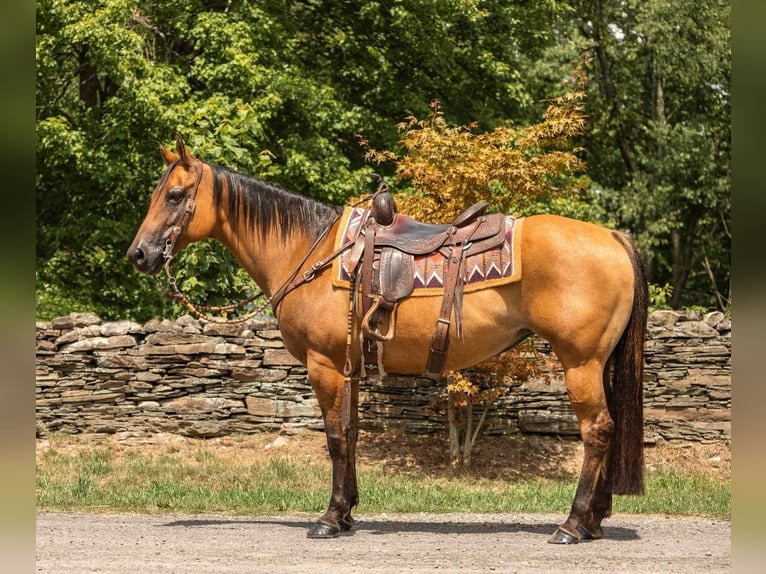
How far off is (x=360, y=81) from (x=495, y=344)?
1154 centimetres

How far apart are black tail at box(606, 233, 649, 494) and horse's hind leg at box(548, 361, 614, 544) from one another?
14 cm

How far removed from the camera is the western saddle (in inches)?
240

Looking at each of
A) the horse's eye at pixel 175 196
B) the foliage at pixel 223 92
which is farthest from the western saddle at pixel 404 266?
the foliage at pixel 223 92

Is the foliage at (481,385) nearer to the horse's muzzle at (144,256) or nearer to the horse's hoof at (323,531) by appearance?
the horse's hoof at (323,531)

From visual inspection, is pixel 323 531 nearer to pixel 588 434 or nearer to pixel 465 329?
pixel 465 329

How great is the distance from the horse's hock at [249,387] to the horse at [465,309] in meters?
5.20


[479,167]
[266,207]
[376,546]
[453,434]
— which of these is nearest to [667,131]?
[479,167]

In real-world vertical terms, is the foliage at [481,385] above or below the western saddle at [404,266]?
below

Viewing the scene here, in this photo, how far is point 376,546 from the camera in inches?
232

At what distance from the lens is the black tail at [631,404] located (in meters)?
6.10

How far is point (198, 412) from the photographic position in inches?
467

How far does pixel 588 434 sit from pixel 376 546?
149 cm
